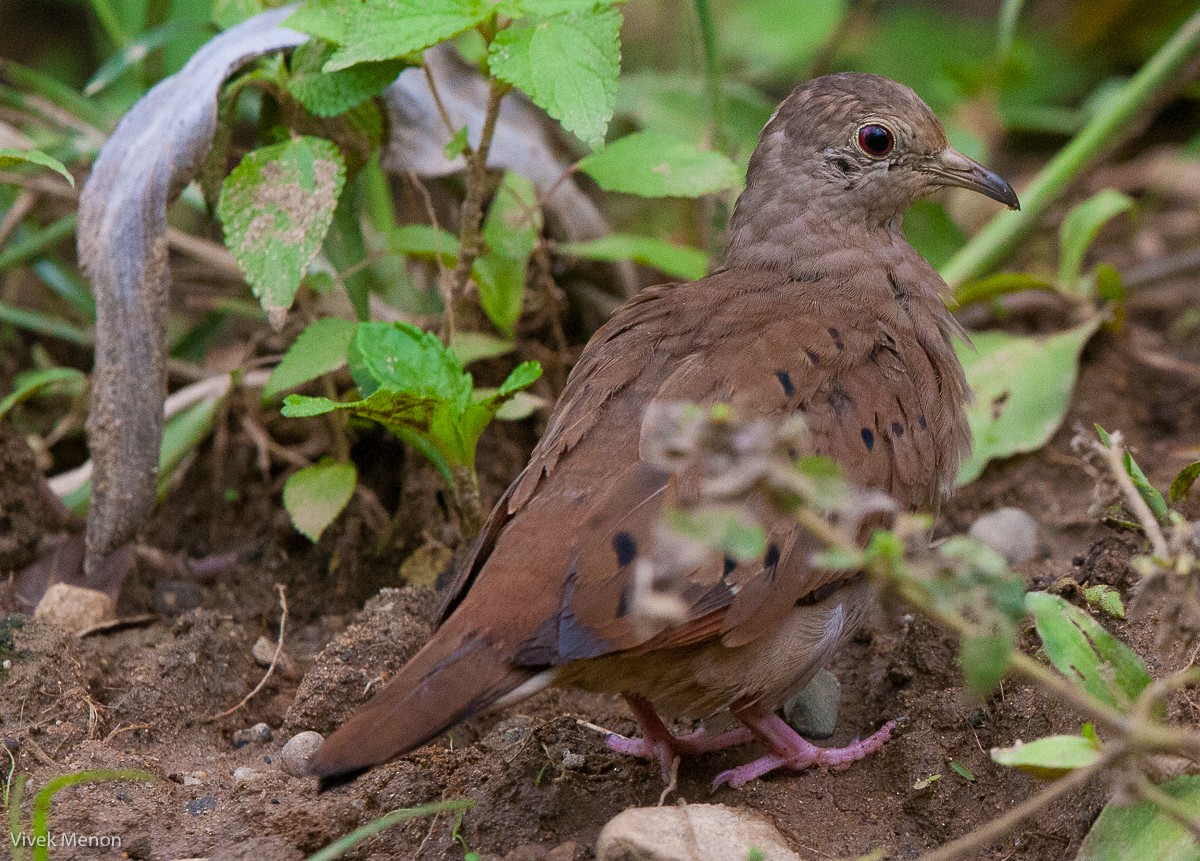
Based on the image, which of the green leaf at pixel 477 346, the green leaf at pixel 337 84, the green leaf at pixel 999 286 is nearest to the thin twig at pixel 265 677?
the green leaf at pixel 477 346

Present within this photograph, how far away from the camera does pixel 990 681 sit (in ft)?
7.04

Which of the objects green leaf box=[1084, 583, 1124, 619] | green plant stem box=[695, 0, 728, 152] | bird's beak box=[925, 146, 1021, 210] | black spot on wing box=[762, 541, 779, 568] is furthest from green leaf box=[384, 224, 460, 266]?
green leaf box=[1084, 583, 1124, 619]

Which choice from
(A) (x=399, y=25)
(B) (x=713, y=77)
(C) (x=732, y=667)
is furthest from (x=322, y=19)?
(C) (x=732, y=667)

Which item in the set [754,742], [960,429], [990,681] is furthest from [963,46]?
[990,681]

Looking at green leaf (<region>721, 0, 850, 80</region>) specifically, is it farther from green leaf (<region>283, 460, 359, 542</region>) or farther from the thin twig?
the thin twig

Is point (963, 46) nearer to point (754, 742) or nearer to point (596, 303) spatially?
point (596, 303)

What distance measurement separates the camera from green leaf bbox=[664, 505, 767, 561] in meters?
2.01

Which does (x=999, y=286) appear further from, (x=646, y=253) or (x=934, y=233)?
(x=646, y=253)

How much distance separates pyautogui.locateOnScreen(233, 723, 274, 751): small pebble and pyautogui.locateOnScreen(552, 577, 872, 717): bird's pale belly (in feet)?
3.22

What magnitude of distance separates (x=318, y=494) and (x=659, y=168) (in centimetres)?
142

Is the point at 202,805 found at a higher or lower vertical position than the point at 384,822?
lower

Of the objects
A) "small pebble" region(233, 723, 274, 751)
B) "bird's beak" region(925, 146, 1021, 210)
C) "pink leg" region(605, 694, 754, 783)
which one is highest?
"bird's beak" region(925, 146, 1021, 210)

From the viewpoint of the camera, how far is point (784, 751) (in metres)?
3.42

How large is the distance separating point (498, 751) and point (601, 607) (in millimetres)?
714
